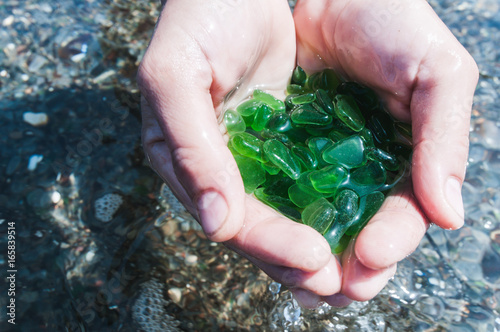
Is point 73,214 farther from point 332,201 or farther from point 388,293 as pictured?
point 388,293

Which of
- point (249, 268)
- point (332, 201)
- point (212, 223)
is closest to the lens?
point (212, 223)

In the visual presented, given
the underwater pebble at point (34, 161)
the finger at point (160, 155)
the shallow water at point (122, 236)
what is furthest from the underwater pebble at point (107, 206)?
the finger at point (160, 155)

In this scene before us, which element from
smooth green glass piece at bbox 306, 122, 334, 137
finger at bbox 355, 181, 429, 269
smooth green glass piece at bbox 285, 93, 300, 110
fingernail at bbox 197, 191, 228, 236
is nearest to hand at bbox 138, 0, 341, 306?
fingernail at bbox 197, 191, 228, 236

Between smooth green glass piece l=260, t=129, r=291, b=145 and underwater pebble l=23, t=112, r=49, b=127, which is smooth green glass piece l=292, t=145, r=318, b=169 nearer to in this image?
smooth green glass piece l=260, t=129, r=291, b=145

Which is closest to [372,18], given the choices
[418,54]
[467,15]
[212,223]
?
[418,54]

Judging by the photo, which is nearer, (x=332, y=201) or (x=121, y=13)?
(x=332, y=201)

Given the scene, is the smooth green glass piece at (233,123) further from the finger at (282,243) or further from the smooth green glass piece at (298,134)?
the finger at (282,243)

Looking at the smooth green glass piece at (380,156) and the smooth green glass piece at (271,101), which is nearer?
the smooth green glass piece at (380,156)

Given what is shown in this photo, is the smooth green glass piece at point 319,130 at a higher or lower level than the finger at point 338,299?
higher
